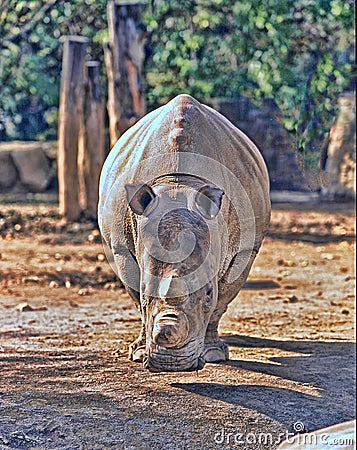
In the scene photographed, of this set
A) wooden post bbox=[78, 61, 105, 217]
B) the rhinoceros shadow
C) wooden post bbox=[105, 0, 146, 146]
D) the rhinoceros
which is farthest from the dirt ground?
wooden post bbox=[78, 61, 105, 217]

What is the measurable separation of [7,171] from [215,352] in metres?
10.5

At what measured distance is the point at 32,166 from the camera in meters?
15.1

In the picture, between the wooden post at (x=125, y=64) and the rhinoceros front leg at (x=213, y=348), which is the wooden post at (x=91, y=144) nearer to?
the wooden post at (x=125, y=64)

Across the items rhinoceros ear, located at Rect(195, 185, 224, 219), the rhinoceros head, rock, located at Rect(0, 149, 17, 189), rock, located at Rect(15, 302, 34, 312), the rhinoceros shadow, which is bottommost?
rock, located at Rect(0, 149, 17, 189)

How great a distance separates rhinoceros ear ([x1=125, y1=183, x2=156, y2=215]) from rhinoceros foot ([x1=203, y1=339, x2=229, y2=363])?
1217mm

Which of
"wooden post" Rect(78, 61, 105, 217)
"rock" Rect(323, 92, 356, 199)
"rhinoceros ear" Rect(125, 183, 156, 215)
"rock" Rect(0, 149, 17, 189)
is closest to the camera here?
"rhinoceros ear" Rect(125, 183, 156, 215)

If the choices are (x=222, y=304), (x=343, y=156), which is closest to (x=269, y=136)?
(x=343, y=156)

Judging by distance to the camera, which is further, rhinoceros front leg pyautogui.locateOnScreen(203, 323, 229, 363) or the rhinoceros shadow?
rhinoceros front leg pyautogui.locateOnScreen(203, 323, 229, 363)

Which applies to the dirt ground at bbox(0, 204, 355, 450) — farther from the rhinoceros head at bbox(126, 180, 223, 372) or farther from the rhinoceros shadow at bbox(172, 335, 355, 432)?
the rhinoceros head at bbox(126, 180, 223, 372)

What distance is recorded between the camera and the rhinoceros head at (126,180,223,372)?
158 inches

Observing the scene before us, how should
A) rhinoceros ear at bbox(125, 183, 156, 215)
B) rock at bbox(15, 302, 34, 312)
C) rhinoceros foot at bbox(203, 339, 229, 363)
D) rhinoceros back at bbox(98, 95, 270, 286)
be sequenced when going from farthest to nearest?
1. rock at bbox(15, 302, 34, 312)
2. rhinoceros foot at bbox(203, 339, 229, 363)
3. rhinoceros back at bbox(98, 95, 270, 286)
4. rhinoceros ear at bbox(125, 183, 156, 215)

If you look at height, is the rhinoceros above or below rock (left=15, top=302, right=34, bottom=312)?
above

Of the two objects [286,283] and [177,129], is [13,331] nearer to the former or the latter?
[177,129]

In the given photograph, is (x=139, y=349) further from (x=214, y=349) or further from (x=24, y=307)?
(x=24, y=307)
